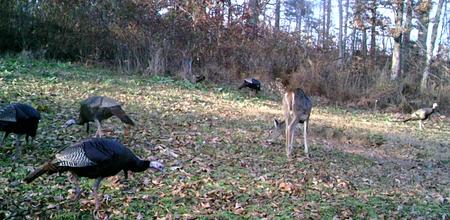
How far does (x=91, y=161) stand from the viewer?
5.45 m

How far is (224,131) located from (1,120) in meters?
4.71

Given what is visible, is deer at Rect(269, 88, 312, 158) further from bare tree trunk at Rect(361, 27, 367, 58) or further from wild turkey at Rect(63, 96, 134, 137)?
bare tree trunk at Rect(361, 27, 367, 58)

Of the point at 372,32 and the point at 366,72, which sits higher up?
the point at 372,32

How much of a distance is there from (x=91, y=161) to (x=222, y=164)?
301cm

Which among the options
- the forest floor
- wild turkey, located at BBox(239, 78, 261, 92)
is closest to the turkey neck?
the forest floor

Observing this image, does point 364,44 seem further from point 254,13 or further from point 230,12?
point 230,12

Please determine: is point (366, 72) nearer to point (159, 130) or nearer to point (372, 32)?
point (372, 32)

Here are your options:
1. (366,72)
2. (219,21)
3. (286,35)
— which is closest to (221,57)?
(219,21)

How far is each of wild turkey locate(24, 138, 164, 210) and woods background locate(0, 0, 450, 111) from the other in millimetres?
12926

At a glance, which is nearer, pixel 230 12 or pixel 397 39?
pixel 397 39

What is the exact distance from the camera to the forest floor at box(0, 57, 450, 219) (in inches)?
243

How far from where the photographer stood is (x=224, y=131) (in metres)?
10.5

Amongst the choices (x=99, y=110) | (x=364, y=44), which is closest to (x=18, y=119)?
(x=99, y=110)

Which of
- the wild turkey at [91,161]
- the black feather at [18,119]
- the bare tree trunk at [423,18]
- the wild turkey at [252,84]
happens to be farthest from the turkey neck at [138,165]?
the bare tree trunk at [423,18]
